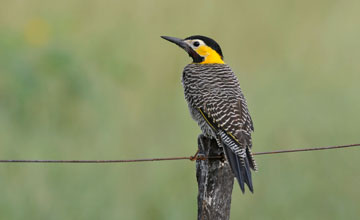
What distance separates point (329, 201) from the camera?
24.2ft

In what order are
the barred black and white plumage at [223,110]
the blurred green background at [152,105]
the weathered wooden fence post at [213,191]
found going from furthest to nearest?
1. the blurred green background at [152,105]
2. the barred black and white plumage at [223,110]
3. the weathered wooden fence post at [213,191]

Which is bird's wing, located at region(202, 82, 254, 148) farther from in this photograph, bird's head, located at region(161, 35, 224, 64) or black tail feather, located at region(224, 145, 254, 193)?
bird's head, located at region(161, 35, 224, 64)

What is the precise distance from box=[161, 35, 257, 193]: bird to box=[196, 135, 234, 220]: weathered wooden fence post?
0.18 meters

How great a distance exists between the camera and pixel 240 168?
5.72 metres

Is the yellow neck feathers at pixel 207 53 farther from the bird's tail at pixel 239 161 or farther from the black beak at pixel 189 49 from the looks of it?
the bird's tail at pixel 239 161

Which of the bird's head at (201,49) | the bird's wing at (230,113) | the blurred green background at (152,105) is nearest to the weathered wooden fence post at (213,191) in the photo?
the bird's wing at (230,113)

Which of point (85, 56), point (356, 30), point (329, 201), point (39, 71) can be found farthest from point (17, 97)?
point (356, 30)

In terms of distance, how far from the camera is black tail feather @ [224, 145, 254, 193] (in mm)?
5598

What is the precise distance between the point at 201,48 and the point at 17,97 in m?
1.73

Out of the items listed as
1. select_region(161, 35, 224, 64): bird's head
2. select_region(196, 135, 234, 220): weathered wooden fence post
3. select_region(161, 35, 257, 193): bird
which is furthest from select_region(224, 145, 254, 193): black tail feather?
select_region(161, 35, 224, 64): bird's head

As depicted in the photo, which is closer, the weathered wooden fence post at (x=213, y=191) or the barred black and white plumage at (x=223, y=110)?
the weathered wooden fence post at (x=213, y=191)

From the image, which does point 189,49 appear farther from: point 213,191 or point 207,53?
point 213,191

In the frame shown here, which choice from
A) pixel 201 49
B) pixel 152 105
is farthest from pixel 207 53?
pixel 152 105

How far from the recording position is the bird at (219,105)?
19.2ft
